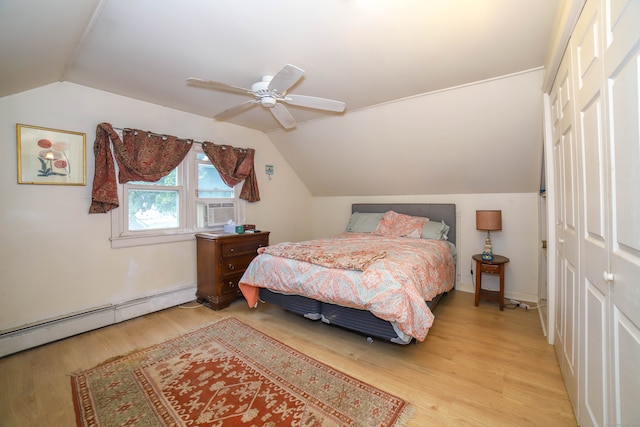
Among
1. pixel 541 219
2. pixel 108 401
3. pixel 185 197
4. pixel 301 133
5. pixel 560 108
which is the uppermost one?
pixel 301 133

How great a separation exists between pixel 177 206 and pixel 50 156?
48.6 inches

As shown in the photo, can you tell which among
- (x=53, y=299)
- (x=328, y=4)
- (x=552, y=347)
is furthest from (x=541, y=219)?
(x=53, y=299)

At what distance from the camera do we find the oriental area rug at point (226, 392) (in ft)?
5.16

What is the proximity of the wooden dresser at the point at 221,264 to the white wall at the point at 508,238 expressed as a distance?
2.74 metres

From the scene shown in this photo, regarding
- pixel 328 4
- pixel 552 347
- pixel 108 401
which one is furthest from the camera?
pixel 552 347

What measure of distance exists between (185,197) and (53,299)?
5.17 feet

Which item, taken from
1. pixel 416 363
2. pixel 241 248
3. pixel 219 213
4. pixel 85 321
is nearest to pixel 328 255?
pixel 416 363

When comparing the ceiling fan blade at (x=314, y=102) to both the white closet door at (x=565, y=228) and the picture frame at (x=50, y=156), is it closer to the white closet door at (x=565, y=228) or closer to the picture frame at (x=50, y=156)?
the white closet door at (x=565, y=228)

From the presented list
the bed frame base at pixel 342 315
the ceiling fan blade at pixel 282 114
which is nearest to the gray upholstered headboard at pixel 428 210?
the bed frame base at pixel 342 315

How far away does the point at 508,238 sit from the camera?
3512 millimetres

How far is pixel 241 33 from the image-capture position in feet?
6.17

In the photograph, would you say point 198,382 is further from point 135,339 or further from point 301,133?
point 301,133

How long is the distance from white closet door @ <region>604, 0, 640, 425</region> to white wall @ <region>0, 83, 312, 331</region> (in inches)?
147

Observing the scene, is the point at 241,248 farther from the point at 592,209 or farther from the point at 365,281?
the point at 592,209
